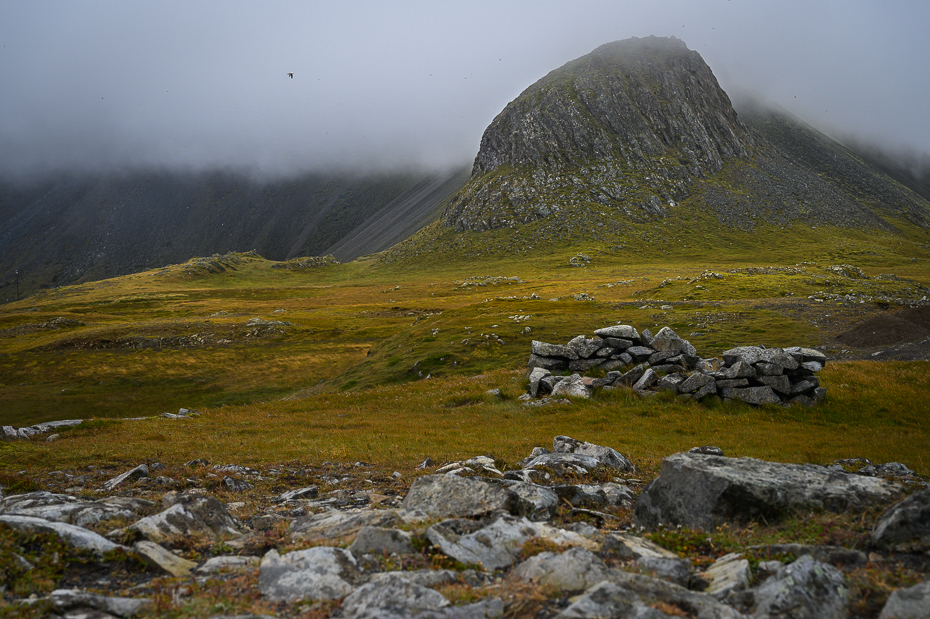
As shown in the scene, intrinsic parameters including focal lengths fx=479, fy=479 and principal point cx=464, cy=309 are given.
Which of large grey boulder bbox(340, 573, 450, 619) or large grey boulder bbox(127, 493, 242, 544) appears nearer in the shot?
large grey boulder bbox(340, 573, 450, 619)

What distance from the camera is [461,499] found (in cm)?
1049

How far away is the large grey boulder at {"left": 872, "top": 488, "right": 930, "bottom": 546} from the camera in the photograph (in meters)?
7.65

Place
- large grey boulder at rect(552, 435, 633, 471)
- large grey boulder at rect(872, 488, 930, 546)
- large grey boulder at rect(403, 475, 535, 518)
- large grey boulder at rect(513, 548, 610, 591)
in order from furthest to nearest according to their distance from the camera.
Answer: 1. large grey boulder at rect(552, 435, 633, 471)
2. large grey boulder at rect(403, 475, 535, 518)
3. large grey boulder at rect(872, 488, 930, 546)
4. large grey boulder at rect(513, 548, 610, 591)

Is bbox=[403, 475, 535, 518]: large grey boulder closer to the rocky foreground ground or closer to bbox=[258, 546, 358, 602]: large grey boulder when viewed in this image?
the rocky foreground ground

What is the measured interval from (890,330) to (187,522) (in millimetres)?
53142

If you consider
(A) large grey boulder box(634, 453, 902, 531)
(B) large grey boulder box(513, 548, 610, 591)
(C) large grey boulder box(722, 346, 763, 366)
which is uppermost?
(B) large grey boulder box(513, 548, 610, 591)

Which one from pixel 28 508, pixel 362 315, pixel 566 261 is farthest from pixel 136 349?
pixel 566 261

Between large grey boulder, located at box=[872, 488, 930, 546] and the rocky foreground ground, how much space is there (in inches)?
0.9

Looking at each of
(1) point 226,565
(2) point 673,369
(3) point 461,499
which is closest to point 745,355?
(2) point 673,369

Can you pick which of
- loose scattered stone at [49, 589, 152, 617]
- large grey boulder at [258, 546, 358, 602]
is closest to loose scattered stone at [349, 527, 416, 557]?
large grey boulder at [258, 546, 358, 602]

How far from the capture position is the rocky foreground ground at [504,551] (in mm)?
6211

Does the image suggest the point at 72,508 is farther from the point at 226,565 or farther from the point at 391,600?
the point at 391,600

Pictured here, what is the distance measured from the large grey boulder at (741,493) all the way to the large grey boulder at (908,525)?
1.79 metres

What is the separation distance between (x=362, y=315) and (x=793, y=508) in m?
94.0
